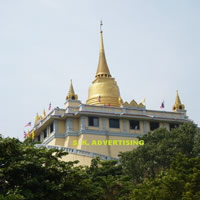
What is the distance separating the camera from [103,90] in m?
57.8

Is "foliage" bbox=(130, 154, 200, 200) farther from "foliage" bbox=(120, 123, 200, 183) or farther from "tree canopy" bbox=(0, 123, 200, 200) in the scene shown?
"foliage" bbox=(120, 123, 200, 183)

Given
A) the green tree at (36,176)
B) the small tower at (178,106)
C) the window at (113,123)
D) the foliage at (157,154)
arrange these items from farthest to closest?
1. the small tower at (178,106)
2. the window at (113,123)
3. the foliage at (157,154)
4. the green tree at (36,176)

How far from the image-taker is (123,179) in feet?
108

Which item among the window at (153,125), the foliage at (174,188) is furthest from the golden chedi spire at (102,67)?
the foliage at (174,188)

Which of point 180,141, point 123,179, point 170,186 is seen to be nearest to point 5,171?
point 170,186

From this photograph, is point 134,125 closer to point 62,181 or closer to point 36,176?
point 62,181

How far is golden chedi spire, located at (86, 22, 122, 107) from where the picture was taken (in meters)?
57.0

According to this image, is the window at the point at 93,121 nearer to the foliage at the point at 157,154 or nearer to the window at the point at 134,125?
the window at the point at 134,125

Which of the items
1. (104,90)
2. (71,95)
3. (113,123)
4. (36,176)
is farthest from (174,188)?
(104,90)

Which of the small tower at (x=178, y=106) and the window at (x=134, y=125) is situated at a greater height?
the small tower at (x=178, y=106)

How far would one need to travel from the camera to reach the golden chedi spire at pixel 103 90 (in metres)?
57.0

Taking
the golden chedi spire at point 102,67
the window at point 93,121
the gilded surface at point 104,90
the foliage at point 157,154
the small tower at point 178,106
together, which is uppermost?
the golden chedi spire at point 102,67

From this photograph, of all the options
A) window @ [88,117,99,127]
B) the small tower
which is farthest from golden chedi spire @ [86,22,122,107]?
the small tower

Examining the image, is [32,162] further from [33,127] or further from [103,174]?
[33,127]
